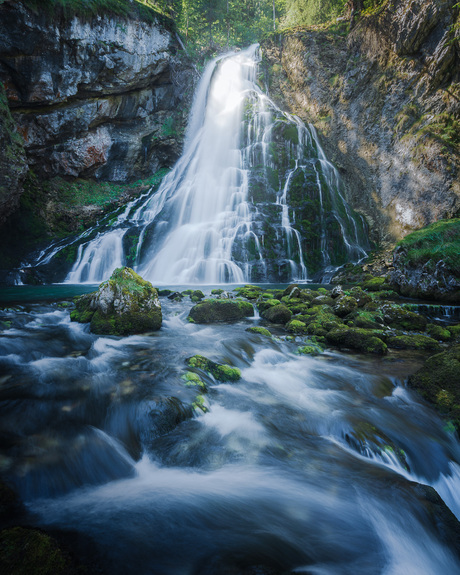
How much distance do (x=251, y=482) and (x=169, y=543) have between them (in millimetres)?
844

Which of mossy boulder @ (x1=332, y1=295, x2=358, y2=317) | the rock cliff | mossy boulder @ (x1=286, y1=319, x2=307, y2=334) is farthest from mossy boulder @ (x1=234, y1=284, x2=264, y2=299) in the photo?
the rock cliff

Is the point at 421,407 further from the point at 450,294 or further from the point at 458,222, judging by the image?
the point at 458,222

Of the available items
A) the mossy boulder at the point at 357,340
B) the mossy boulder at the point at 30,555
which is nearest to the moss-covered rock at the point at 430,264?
the mossy boulder at the point at 357,340

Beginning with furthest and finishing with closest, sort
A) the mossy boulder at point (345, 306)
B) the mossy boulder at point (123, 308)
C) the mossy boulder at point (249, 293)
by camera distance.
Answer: the mossy boulder at point (249, 293) → the mossy boulder at point (345, 306) → the mossy boulder at point (123, 308)

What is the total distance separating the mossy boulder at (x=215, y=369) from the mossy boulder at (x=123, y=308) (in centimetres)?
209

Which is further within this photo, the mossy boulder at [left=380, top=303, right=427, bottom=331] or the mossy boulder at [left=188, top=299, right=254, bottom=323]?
the mossy boulder at [left=188, top=299, right=254, bottom=323]

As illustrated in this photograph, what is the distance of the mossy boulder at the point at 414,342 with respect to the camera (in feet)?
17.7

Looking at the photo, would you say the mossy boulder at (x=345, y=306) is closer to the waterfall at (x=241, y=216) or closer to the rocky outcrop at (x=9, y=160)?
the waterfall at (x=241, y=216)

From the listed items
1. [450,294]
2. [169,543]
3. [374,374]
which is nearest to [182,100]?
[450,294]

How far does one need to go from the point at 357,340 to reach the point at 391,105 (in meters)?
19.7

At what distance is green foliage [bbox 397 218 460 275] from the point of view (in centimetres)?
831

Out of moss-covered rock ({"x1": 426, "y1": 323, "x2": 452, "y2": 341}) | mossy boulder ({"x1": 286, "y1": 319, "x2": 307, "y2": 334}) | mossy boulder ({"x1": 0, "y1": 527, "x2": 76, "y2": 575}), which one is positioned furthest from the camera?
mossy boulder ({"x1": 286, "y1": 319, "x2": 307, "y2": 334})

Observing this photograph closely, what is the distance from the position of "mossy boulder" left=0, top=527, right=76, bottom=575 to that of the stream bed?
211mm

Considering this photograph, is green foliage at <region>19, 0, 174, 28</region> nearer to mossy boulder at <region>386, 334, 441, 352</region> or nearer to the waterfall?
the waterfall
